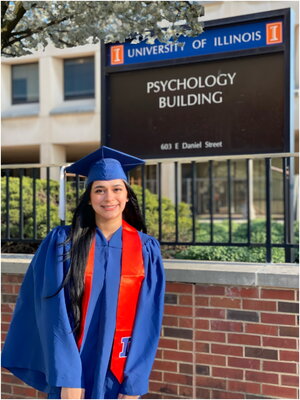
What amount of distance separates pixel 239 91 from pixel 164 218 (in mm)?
2624

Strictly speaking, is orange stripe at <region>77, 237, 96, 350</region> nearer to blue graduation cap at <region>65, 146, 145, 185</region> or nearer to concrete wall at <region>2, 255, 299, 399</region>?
blue graduation cap at <region>65, 146, 145, 185</region>

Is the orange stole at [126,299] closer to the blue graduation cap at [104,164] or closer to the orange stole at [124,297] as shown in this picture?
the orange stole at [124,297]

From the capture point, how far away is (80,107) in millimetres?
23922

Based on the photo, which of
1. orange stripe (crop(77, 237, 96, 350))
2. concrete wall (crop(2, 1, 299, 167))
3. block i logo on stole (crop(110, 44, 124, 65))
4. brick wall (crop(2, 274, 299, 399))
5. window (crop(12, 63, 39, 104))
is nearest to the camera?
orange stripe (crop(77, 237, 96, 350))

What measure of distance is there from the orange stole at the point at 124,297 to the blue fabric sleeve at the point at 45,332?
0.13 metres

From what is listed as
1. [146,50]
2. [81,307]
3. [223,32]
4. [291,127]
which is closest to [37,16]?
[146,50]

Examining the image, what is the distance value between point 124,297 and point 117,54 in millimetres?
3237

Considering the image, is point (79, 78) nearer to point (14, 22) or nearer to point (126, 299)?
point (14, 22)

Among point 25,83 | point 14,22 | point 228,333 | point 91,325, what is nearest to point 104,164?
point 91,325

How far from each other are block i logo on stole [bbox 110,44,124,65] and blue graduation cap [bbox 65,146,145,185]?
2.58 metres

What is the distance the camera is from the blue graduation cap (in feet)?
9.12

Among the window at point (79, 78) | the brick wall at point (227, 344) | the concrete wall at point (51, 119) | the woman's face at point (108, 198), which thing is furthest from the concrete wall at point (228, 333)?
the window at point (79, 78)

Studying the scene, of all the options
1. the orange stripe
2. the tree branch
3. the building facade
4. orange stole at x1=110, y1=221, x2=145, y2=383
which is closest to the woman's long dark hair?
the orange stripe

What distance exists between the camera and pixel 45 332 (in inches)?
104
